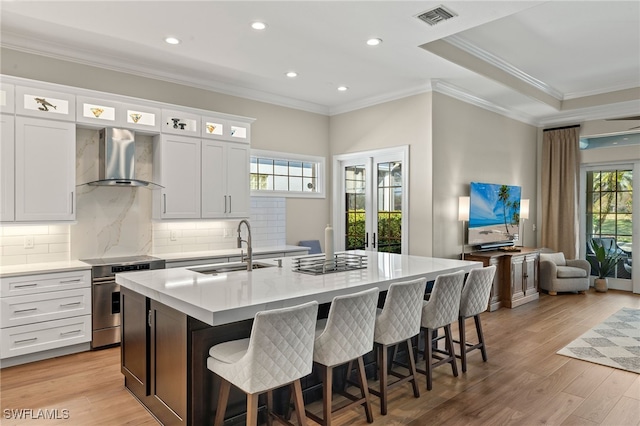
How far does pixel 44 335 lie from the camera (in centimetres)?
383

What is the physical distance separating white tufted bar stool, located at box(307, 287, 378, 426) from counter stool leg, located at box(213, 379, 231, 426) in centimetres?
53

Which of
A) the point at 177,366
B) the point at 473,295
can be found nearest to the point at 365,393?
the point at 177,366

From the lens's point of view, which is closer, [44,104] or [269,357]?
[269,357]

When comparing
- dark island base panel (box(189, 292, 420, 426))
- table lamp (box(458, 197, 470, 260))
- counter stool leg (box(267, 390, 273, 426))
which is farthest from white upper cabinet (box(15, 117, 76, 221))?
table lamp (box(458, 197, 470, 260))

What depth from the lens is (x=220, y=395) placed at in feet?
7.51

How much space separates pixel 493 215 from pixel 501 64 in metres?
2.25

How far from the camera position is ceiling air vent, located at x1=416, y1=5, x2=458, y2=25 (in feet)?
11.1


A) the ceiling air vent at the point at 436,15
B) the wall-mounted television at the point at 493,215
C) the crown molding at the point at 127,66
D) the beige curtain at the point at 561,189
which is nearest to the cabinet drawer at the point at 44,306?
the crown molding at the point at 127,66

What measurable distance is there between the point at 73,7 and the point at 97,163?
1.75 metres

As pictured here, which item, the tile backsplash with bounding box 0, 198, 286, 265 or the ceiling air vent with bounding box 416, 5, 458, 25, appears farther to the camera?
the tile backsplash with bounding box 0, 198, 286, 265

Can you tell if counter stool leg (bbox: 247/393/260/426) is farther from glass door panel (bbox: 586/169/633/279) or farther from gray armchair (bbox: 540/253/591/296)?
glass door panel (bbox: 586/169/633/279)

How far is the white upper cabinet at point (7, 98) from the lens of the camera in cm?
376

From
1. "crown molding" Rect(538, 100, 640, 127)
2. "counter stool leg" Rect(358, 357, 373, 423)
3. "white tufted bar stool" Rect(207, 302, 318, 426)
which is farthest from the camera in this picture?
"crown molding" Rect(538, 100, 640, 127)

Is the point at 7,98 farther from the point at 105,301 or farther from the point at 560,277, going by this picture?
the point at 560,277
